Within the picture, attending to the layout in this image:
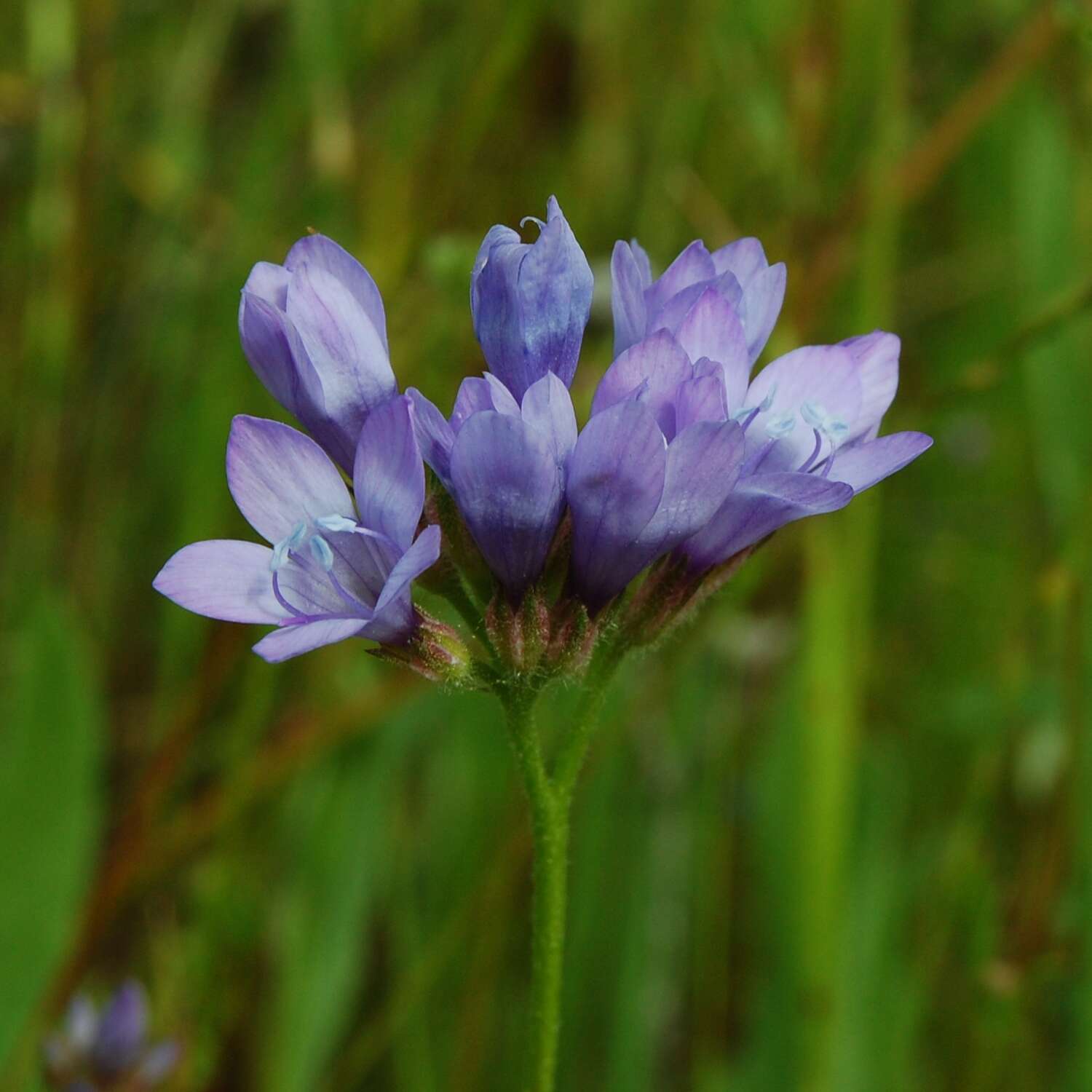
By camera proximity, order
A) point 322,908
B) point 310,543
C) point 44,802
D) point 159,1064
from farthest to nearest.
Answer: point 322,908 → point 44,802 → point 159,1064 → point 310,543

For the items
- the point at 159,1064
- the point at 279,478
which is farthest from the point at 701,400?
the point at 159,1064

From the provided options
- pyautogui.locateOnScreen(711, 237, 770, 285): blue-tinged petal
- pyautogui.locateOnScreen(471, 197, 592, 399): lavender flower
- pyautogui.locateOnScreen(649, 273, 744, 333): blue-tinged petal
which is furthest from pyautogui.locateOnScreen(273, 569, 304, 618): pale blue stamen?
A: pyautogui.locateOnScreen(711, 237, 770, 285): blue-tinged petal

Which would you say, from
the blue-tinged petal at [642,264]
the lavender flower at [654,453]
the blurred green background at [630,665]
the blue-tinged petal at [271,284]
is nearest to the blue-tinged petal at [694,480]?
the lavender flower at [654,453]

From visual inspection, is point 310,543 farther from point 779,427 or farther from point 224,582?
point 779,427

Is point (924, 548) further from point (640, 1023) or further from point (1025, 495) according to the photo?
point (640, 1023)

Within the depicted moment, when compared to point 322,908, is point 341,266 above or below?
above

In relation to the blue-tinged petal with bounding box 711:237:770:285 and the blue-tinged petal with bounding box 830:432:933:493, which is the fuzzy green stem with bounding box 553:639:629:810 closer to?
the blue-tinged petal with bounding box 830:432:933:493

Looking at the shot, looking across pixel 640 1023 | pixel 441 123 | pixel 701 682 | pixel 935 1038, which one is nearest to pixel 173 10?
pixel 441 123

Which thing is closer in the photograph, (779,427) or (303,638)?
(303,638)
